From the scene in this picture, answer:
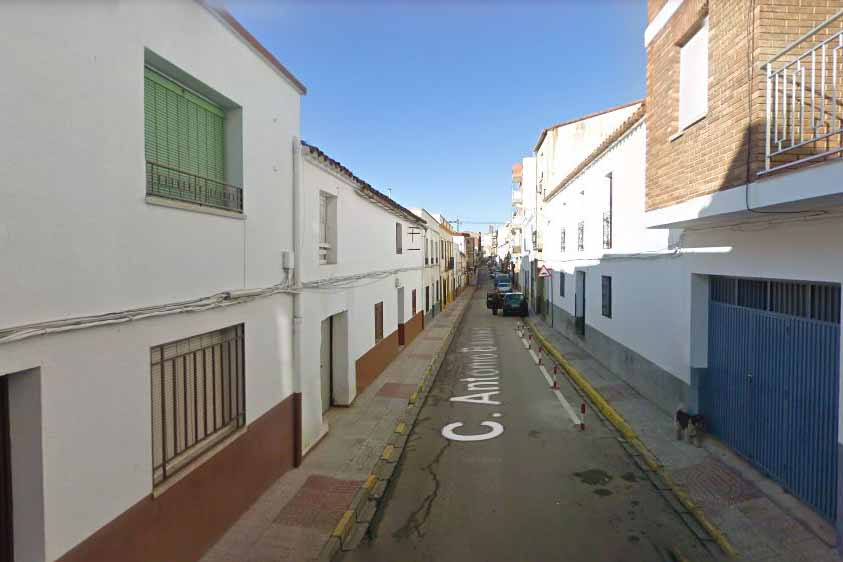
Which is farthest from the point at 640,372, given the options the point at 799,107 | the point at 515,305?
the point at 515,305

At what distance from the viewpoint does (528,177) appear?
35.6 meters

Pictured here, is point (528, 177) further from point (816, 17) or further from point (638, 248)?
point (816, 17)

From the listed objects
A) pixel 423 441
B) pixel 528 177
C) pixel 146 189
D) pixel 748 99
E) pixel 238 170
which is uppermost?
pixel 528 177

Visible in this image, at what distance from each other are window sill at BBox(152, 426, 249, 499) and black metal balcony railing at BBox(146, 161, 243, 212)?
2.45m

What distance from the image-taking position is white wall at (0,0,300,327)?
117 inches

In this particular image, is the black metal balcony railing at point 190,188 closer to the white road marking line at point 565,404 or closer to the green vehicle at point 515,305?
the white road marking line at point 565,404

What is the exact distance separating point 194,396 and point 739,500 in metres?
6.16

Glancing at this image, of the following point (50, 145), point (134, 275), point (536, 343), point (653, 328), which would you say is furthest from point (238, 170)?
point (536, 343)

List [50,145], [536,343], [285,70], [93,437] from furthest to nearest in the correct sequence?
[536,343], [285,70], [93,437], [50,145]

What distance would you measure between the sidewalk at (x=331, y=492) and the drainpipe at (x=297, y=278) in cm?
72

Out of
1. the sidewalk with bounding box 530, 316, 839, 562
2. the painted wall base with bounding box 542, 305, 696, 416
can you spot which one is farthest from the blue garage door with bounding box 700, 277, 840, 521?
the painted wall base with bounding box 542, 305, 696, 416

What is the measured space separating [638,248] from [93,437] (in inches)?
395

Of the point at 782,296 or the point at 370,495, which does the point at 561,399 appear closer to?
the point at 782,296

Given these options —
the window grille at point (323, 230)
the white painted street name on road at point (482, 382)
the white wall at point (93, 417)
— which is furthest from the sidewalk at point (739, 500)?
the window grille at point (323, 230)
